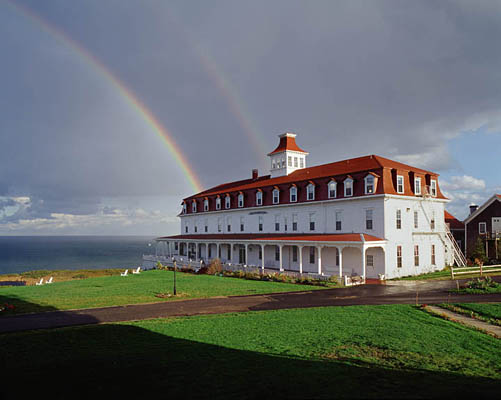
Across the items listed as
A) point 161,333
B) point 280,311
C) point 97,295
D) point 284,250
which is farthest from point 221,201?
point 161,333

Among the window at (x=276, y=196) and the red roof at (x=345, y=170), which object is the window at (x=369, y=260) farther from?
the window at (x=276, y=196)

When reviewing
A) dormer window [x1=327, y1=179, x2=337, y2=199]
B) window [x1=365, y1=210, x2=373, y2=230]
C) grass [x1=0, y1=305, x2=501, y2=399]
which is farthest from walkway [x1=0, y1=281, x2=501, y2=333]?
dormer window [x1=327, y1=179, x2=337, y2=199]

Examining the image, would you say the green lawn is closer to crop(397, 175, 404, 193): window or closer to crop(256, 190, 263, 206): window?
crop(397, 175, 404, 193): window

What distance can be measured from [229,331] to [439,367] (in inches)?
270

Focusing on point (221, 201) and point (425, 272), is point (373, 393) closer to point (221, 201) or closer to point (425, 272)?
point (425, 272)

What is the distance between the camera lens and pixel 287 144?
49.7 m

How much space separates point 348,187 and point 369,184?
7.40 feet

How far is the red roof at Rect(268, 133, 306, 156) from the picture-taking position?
49656mm

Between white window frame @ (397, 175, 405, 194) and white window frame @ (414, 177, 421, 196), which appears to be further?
white window frame @ (414, 177, 421, 196)

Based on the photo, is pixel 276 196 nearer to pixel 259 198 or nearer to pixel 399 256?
pixel 259 198

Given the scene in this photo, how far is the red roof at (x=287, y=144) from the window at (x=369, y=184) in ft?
52.8

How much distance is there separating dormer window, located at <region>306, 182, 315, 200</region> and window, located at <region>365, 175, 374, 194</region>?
21.5ft

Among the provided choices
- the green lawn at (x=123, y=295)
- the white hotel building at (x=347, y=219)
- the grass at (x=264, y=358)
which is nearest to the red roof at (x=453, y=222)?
the white hotel building at (x=347, y=219)

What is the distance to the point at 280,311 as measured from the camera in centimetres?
1841
